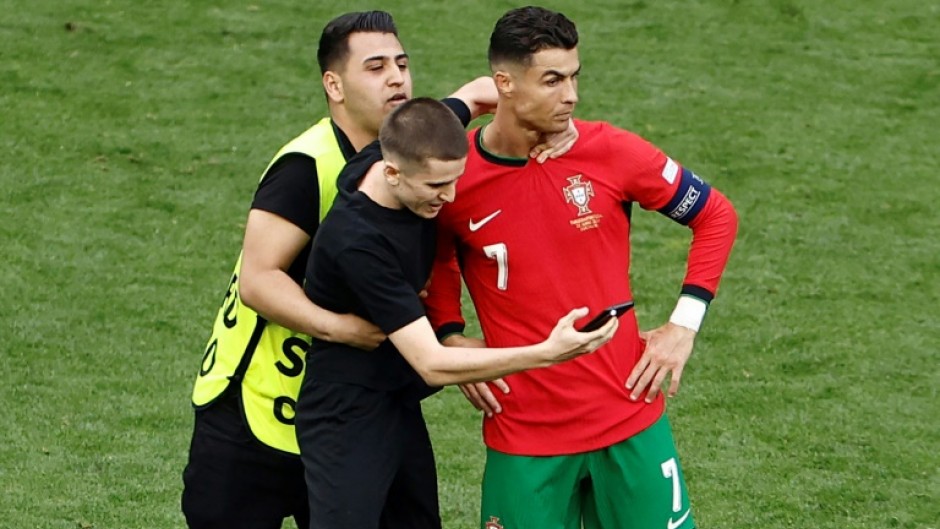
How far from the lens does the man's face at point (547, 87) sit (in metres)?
4.28

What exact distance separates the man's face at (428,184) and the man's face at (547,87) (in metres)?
0.33

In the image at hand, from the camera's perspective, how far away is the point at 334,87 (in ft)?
15.3

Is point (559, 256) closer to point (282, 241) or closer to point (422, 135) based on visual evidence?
point (422, 135)

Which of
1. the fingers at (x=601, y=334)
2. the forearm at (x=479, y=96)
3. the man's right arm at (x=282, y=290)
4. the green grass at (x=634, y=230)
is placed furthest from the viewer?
the green grass at (x=634, y=230)

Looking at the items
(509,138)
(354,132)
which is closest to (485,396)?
(509,138)

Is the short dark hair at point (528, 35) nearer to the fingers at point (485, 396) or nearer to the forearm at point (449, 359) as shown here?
the forearm at point (449, 359)

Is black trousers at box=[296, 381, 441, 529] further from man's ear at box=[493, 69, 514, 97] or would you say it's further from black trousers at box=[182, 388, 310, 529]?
man's ear at box=[493, 69, 514, 97]

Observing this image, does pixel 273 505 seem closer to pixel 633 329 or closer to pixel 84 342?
pixel 633 329

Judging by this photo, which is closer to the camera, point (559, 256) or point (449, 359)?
point (449, 359)

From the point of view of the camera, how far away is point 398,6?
1252 centimetres

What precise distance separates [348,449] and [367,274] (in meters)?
0.56

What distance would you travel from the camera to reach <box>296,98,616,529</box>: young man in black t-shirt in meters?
3.99

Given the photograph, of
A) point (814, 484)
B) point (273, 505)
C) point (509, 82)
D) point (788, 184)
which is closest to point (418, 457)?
point (273, 505)

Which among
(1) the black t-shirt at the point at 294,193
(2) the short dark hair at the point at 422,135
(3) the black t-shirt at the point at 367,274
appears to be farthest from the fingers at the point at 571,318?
(1) the black t-shirt at the point at 294,193
